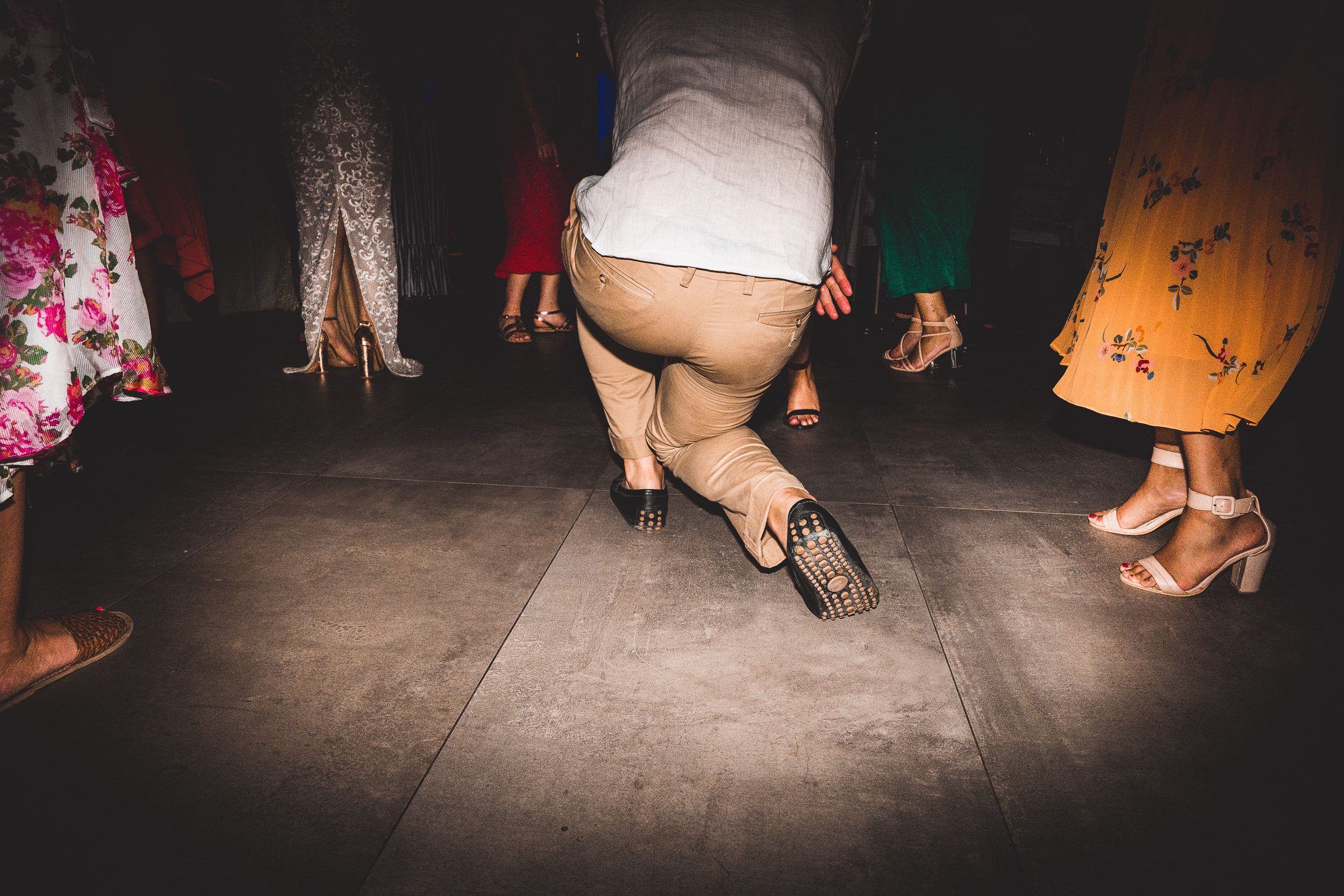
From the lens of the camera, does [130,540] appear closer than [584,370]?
Yes

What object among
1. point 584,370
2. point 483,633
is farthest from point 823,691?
point 584,370

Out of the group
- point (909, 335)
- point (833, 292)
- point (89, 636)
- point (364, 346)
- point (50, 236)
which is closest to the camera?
point (50, 236)

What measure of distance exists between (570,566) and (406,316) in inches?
144

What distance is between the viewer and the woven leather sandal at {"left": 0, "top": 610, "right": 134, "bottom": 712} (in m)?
1.03

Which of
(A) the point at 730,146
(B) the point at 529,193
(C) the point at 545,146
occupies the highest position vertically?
(C) the point at 545,146

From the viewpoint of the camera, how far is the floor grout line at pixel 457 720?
0.76 metres

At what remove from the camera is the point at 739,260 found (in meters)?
1.01

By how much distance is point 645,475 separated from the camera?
1.57 metres

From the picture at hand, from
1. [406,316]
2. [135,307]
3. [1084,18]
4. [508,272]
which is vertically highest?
[1084,18]

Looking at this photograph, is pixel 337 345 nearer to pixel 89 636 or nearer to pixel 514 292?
pixel 514 292

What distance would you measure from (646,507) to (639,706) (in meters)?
0.60

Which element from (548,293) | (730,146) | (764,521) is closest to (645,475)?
(764,521)

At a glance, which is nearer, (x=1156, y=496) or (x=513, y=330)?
(x=1156, y=496)

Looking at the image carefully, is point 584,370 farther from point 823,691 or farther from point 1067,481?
point 823,691
